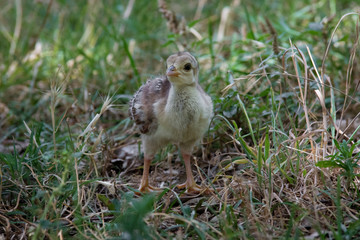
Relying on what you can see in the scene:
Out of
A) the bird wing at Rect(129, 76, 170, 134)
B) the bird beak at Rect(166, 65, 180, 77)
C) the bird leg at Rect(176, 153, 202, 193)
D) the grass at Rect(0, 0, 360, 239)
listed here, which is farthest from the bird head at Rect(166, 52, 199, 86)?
the bird leg at Rect(176, 153, 202, 193)

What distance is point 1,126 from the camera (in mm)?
4348

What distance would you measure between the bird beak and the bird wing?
24 cm

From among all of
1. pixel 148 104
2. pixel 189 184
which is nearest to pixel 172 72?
pixel 148 104

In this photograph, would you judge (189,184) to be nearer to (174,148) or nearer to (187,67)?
(174,148)

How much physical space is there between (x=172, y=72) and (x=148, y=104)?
0.36m

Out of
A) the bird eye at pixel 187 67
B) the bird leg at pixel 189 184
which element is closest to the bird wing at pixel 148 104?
the bird eye at pixel 187 67

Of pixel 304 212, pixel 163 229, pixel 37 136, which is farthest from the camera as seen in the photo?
pixel 37 136

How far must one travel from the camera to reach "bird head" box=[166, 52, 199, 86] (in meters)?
2.88

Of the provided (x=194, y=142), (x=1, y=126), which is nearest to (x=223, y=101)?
(x=194, y=142)

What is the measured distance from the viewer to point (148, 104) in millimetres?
3098

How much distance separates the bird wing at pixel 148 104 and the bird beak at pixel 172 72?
241 mm

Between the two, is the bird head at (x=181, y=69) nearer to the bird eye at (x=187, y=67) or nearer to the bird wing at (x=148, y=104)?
the bird eye at (x=187, y=67)

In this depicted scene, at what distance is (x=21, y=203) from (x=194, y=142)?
4.03 feet

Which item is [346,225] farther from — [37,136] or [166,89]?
[37,136]
